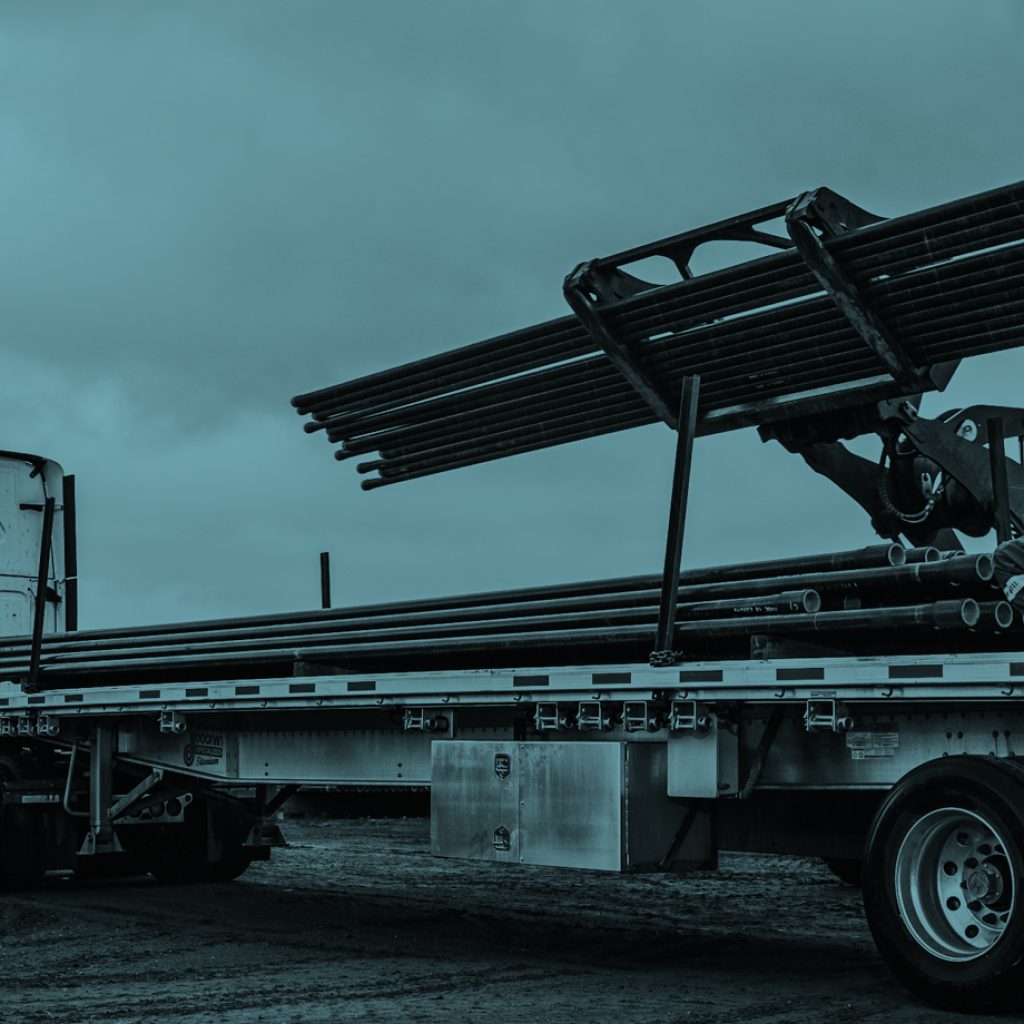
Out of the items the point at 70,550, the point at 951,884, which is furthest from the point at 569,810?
the point at 70,550

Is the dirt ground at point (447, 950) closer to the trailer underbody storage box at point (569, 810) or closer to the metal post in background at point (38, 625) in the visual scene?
the trailer underbody storage box at point (569, 810)

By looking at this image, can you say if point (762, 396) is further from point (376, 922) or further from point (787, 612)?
point (376, 922)

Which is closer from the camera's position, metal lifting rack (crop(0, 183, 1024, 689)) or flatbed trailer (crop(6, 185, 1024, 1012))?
flatbed trailer (crop(6, 185, 1024, 1012))

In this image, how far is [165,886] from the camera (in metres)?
12.8

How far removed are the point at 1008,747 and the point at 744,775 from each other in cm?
129

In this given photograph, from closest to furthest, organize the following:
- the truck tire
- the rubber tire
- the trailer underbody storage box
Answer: the truck tire → the trailer underbody storage box → the rubber tire

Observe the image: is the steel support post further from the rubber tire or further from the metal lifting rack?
the rubber tire

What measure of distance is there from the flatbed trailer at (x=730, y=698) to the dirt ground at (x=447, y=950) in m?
0.59

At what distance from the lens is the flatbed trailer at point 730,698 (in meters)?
6.79

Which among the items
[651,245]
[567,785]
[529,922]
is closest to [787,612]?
[567,785]

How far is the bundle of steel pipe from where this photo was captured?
7.68m

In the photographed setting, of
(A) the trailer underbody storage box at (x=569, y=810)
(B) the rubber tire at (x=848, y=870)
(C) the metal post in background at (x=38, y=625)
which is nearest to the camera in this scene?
(A) the trailer underbody storage box at (x=569, y=810)

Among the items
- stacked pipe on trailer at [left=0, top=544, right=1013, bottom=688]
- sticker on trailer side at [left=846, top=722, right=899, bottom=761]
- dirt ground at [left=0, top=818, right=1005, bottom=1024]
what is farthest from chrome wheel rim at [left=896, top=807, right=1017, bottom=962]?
stacked pipe on trailer at [left=0, top=544, right=1013, bottom=688]

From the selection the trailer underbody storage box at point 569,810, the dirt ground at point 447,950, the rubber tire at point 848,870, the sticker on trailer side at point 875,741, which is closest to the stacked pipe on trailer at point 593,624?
the sticker on trailer side at point 875,741
